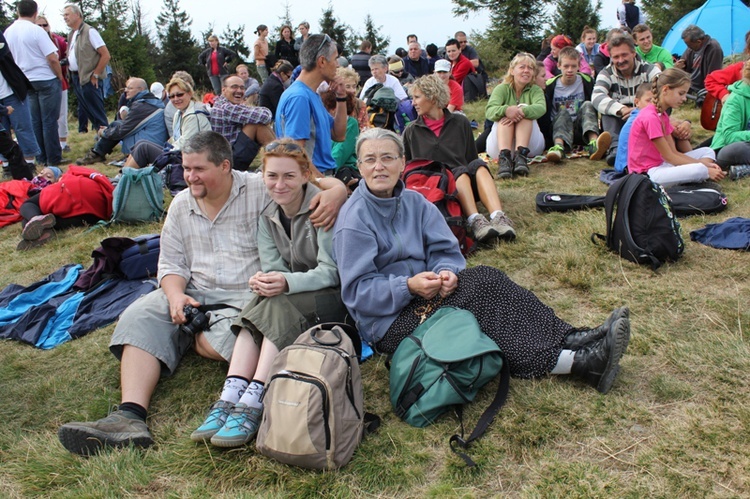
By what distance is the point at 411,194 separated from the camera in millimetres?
3330

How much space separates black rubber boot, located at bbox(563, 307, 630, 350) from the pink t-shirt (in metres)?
3.20

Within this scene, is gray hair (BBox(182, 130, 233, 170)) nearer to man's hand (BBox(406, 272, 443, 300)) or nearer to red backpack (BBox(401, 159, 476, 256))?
man's hand (BBox(406, 272, 443, 300))

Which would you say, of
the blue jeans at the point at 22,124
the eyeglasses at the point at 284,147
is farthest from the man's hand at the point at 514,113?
the blue jeans at the point at 22,124

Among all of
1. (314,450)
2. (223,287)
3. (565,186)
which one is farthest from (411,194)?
(565,186)

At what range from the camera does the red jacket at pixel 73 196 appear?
6156 mm

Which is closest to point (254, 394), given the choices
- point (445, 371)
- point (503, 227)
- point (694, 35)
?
point (445, 371)

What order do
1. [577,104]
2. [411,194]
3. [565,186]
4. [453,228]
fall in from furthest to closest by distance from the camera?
1. [577,104]
2. [565,186]
3. [453,228]
4. [411,194]

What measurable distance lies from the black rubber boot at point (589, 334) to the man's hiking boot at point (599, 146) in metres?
4.53

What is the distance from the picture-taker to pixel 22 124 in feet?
27.6

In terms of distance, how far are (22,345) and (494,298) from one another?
3133 millimetres

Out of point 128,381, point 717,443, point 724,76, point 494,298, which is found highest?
point 724,76

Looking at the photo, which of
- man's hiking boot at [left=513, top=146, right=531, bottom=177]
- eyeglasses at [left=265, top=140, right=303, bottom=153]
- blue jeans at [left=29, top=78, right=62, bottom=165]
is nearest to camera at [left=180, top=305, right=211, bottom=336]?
eyeglasses at [left=265, top=140, right=303, bottom=153]

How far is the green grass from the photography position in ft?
7.70

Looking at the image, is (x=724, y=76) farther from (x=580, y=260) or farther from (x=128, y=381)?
(x=128, y=381)
